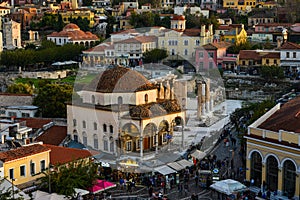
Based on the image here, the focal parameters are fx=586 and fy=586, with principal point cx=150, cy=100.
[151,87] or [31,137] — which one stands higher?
[151,87]

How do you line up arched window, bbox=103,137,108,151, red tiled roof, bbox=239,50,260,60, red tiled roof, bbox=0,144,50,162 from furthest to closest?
red tiled roof, bbox=239,50,260,60
arched window, bbox=103,137,108,151
red tiled roof, bbox=0,144,50,162

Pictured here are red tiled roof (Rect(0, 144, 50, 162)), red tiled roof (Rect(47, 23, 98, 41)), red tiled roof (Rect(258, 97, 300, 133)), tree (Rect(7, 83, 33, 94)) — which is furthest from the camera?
red tiled roof (Rect(47, 23, 98, 41))

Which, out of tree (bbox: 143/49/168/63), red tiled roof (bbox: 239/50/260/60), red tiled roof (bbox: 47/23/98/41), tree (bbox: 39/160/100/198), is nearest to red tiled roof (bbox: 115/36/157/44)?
tree (bbox: 143/49/168/63)

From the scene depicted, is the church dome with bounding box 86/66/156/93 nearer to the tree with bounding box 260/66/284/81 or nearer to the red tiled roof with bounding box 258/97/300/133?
the red tiled roof with bounding box 258/97/300/133

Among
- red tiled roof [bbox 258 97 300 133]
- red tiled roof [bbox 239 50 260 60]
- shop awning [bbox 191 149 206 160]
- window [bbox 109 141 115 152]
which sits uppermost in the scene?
red tiled roof [bbox 258 97 300 133]

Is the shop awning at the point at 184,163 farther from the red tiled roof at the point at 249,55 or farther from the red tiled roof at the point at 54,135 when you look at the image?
the red tiled roof at the point at 249,55

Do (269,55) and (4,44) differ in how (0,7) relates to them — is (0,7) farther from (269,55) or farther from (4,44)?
(269,55)

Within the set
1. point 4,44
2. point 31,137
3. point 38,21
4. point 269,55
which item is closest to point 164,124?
point 31,137
